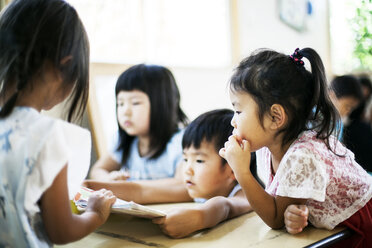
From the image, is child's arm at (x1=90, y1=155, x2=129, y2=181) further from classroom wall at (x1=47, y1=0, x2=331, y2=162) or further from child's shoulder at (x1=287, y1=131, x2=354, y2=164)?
child's shoulder at (x1=287, y1=131, x2=354, y2=164)

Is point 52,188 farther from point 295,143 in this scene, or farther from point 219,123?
point 219,123

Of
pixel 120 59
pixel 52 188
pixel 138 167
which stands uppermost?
pixel 120 59

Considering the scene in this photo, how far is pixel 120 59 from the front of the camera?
235 cm

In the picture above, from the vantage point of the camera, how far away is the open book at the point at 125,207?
0.87 m

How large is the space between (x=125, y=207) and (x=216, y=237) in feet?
0.75

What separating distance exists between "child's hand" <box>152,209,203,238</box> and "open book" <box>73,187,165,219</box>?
0.02m

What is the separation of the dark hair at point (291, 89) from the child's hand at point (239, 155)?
0.27 ft

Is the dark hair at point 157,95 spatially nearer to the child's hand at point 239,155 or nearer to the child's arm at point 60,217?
the child's hand at point 239,155

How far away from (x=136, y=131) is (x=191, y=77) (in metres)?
1.04

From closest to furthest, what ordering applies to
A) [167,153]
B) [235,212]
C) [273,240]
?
[273,240]
[235,212]
[167,153]

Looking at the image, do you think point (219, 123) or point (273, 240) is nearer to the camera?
point (273, 240)

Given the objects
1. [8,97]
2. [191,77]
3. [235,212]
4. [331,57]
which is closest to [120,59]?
[191,77]

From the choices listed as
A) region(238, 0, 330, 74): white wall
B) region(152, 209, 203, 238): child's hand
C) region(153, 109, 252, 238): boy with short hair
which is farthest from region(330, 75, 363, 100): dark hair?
region(152, 209, 203, 238): child's hand

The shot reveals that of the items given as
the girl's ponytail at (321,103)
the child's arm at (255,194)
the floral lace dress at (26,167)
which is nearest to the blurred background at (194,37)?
the girl's ponytail at (321,103)
